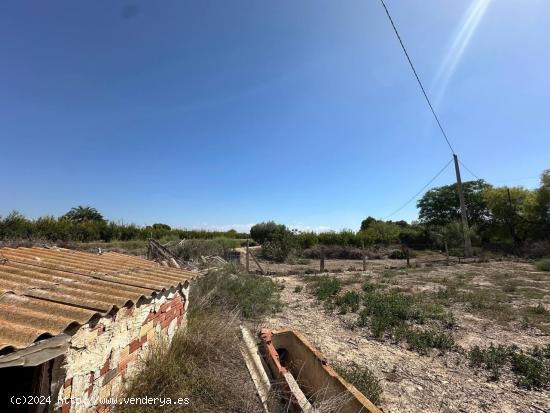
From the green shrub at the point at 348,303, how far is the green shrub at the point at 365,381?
386 centimetres

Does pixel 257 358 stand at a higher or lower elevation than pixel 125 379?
lower

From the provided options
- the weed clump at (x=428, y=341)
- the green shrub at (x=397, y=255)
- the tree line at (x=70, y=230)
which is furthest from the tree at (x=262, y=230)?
the weed clump at (x=428, y=341)

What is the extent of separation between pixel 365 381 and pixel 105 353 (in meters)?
3.47

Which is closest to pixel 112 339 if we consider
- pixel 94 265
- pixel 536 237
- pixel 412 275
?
pixel 94 265

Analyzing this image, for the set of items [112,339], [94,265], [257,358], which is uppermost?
[94,265]

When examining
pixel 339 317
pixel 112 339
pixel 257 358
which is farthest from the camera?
pixel 339 317

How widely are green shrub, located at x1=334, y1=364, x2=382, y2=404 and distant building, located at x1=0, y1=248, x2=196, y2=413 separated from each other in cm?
268

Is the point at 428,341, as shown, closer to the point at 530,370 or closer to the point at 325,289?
the point at 530,370

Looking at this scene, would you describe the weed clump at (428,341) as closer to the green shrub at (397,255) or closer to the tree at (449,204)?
the green shrub at (397,255)

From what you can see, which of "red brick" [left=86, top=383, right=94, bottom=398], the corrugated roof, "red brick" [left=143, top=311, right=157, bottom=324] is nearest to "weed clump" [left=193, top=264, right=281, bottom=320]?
the corrugated roof

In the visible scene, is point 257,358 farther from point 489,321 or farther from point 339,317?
point 489,321

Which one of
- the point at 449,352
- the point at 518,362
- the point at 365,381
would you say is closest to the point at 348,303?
the point at 449,352

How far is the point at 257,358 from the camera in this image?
524cm

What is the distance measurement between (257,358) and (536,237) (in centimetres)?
2999
